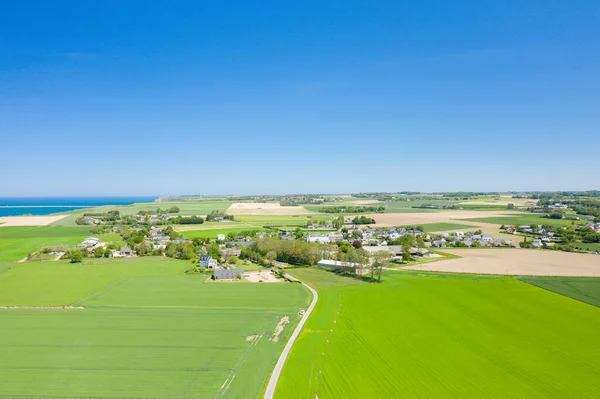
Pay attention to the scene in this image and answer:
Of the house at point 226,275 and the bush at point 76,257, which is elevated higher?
the bush at point 76,257

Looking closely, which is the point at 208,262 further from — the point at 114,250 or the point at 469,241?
the point at 469,241

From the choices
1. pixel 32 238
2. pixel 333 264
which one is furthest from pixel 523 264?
pixel 32 238

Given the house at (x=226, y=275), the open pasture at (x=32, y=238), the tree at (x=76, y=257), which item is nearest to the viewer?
the house at (x=226, y=275)

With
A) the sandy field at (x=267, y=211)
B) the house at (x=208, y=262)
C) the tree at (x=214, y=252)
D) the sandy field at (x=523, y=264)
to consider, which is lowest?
the sandy field at (x=523, y=264)

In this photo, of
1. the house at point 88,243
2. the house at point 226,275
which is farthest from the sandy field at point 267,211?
the house at point 226,275

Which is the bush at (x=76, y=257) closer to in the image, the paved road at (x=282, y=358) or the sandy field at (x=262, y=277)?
the sandy field at (x=262, y=277)

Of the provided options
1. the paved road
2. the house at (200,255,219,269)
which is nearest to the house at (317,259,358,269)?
the house at (200,255,219,269)

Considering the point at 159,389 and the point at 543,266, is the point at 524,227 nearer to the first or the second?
the point at 543,266
